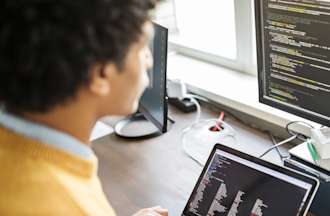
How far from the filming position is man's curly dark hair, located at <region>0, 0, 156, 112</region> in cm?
60

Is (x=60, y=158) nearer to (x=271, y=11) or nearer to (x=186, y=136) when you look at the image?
(x=271, y=11)

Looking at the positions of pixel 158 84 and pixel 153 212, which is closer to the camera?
pixel 153 212

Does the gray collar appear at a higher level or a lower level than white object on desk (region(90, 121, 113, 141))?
higher

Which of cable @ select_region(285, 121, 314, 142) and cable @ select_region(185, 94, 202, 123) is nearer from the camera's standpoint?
cable @ select_region(285, 121, 314, 142)

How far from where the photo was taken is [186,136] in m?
1.58

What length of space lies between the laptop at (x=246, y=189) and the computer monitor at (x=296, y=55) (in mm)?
226

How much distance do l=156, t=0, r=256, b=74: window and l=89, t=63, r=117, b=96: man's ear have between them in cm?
106

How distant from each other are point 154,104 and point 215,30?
0.67m

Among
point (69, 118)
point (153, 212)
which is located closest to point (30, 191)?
point (69, 118)

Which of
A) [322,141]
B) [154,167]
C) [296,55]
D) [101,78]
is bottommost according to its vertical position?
[154,167]

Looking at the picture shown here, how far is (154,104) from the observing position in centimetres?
154

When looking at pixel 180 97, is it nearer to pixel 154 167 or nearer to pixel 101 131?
pixel 101 131

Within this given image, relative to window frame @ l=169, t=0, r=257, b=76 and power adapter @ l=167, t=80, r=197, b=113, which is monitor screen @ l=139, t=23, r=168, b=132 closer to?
power adapter @ l=167, t=80, r=197, b=113

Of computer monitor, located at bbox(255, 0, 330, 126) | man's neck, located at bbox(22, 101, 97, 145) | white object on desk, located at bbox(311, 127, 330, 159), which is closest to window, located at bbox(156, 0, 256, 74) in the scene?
computer monitor, located at bbox(255, 0, 330, 126)
